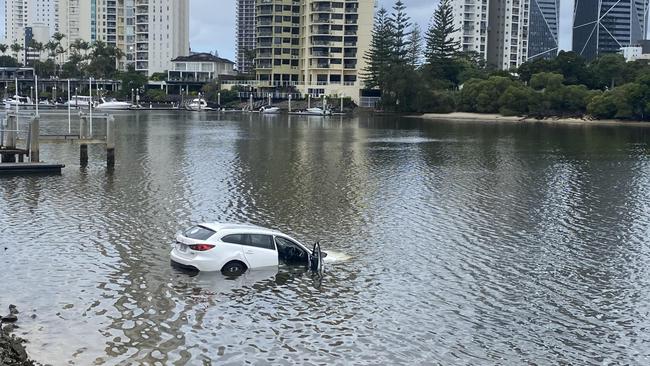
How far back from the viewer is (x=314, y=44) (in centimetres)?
18262

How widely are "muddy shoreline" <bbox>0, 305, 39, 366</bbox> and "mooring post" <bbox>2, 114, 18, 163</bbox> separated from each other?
107 ft

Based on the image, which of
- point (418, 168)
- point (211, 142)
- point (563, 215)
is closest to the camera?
point (563, 215)

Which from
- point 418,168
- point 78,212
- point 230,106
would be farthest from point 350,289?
point 230,106

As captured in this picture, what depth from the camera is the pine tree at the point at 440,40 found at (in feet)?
580

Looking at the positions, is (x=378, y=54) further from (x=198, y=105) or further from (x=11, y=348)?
(x=11, y=348)

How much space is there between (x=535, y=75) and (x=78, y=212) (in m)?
137

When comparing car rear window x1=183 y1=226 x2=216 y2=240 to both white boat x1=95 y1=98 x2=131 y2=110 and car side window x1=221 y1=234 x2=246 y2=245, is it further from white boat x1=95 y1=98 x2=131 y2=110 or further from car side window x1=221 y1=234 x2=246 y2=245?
white boat x1=95 y1=98 x2=131 y2=110

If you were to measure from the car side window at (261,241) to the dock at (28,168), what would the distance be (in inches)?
1064

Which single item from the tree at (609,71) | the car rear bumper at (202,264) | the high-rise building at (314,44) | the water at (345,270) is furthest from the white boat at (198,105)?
the car rear bumper at (202,264)

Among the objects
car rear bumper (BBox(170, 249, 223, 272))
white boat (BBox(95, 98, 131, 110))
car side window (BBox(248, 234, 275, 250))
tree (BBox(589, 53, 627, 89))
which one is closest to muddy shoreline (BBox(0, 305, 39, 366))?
car rear bumper (BBox(170, 249, 223, 272))

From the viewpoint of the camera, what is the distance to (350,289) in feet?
74.3

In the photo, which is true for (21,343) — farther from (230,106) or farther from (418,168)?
(230,106)

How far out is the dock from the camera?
45500 mm

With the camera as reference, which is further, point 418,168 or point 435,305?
point 418,168
